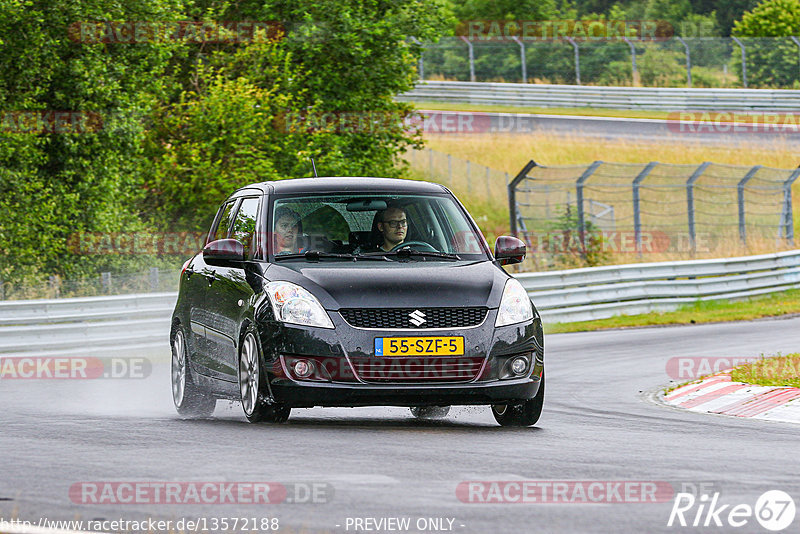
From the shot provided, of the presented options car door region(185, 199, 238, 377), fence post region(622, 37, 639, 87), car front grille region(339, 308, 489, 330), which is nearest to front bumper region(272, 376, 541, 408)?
car front grille region(339, 308, 489, 330)

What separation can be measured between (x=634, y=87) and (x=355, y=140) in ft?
61.1

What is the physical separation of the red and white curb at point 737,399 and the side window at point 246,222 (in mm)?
4025

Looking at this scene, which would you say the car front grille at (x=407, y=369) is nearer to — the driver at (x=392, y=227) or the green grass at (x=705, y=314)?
the driver at (x=392, y=227)

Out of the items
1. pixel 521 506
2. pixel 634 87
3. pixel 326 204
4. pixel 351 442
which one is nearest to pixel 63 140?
pixel 326 204

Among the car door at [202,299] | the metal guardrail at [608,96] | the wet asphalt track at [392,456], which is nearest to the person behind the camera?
the wet asphalt track at [392,456]

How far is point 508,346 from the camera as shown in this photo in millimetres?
9094

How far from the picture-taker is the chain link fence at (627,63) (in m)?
50.4

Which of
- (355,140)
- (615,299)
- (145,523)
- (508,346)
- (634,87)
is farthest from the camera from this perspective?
(634,87)

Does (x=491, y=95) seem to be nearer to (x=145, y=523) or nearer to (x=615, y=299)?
(x=615, y=299)

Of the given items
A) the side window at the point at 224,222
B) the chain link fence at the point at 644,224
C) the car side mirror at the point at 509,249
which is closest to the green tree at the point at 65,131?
the chain link fence at the point at 644,224

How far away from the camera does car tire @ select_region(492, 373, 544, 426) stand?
9.51 metres

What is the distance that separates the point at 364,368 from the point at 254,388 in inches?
35.1

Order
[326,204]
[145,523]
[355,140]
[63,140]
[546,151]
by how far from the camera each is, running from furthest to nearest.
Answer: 1. [546,151]
2. [355,140]
3. [63,140]
4. [326,204]
5. [145,523]

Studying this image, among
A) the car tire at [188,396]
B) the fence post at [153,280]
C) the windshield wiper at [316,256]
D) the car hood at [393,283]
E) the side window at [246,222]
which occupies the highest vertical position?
the side window at [246,222]
